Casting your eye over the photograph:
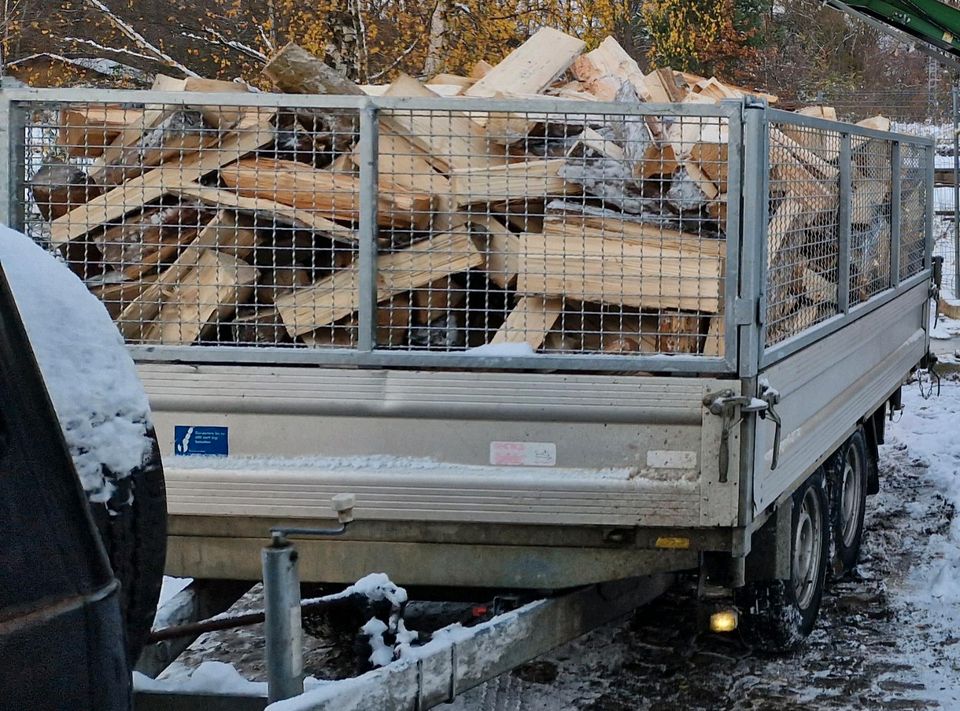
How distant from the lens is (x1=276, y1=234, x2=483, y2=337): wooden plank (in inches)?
172

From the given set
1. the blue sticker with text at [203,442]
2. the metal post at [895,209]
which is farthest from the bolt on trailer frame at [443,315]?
the metal post at [895,209]

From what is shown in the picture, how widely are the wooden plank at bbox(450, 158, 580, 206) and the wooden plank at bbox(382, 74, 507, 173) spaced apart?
5cm

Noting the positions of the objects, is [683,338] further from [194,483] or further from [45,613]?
[45,613]

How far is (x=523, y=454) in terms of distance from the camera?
420cm

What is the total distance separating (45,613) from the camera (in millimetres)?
1858

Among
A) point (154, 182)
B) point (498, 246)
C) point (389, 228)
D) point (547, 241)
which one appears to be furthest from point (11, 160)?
point (547, 241)

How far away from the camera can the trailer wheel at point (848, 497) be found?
6.31m

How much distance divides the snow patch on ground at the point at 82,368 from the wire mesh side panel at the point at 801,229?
266cm

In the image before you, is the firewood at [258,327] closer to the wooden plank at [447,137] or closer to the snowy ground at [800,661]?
the wooden plank at [447,137]

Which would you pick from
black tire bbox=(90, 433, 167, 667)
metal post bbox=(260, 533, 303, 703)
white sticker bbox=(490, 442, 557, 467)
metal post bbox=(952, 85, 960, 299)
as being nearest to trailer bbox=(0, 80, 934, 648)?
white sticker bbox=(490, 442, 557, 467)

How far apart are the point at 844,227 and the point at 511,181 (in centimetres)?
184

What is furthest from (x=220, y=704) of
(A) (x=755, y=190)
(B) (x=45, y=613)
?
(A) (x=755, y=190)

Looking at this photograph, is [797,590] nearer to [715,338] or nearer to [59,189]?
[715,338]

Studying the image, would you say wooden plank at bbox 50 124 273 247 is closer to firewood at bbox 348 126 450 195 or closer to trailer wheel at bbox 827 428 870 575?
firewood at bbox 348 126 450 195
